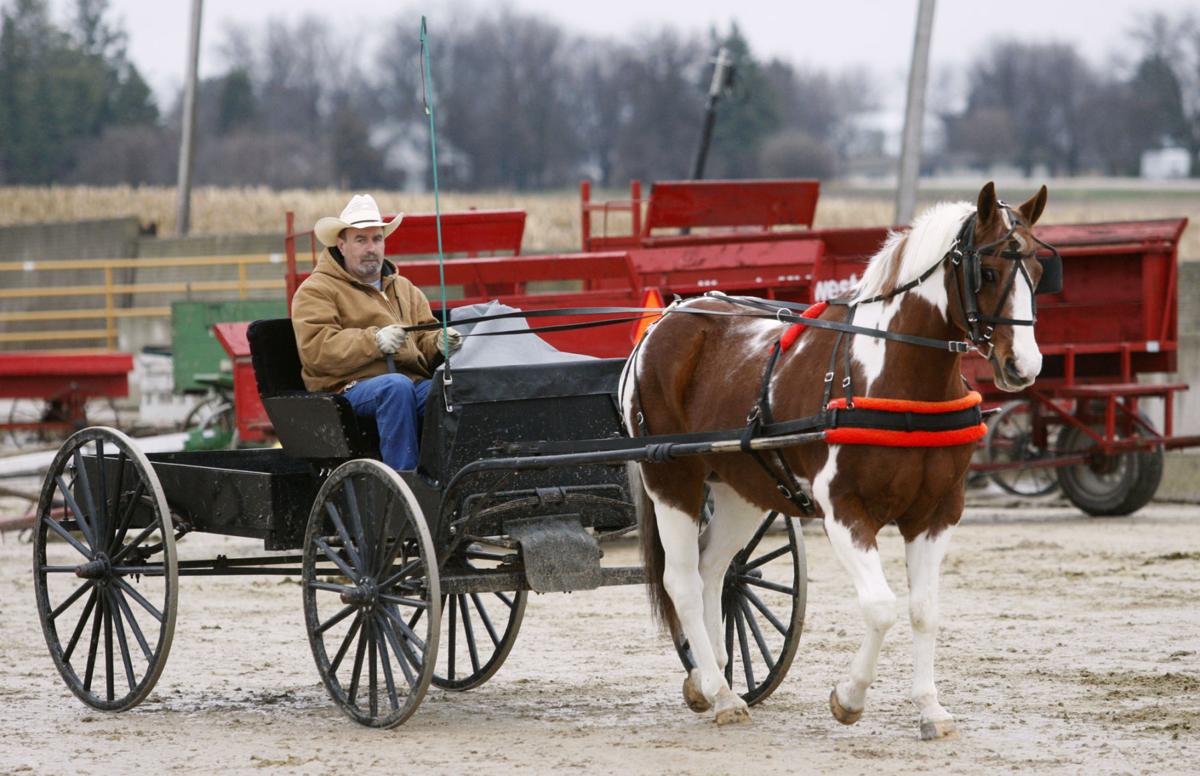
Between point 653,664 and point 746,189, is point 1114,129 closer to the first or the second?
point 746,189

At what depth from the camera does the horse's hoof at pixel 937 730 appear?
6148 mm

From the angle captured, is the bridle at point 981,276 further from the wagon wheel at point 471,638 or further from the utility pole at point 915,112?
the utility pole at point 915,112

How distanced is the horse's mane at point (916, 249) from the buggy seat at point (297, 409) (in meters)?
2.07

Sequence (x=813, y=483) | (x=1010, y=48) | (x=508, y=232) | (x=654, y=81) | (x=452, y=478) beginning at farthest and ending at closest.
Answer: (x=1010, y=48), (x=654, y=81), (x=508, y=232), (x=452, y=478), (x=813, y=483)

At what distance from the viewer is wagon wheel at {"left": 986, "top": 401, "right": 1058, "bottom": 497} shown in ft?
48.0

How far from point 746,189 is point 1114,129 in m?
74.5

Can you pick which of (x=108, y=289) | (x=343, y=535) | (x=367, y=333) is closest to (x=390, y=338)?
(x=367, y=333)

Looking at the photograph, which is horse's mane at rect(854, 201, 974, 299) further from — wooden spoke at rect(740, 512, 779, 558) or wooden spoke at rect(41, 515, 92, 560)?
wooden spoke at rect(41, 515, 92, 560)

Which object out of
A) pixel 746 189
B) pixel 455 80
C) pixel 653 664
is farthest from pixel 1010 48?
pixel 653 664

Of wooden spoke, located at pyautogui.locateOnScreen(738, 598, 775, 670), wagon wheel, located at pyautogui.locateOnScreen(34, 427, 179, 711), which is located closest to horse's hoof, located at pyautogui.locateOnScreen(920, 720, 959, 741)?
wooden spoke, located at pyautogui.locateOnScreen(738, 598, 775, 670)

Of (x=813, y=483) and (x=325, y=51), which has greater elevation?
(x=325, y=51)

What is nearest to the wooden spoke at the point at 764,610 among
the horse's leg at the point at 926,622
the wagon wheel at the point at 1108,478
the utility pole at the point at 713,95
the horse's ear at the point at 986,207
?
the horse's leg at the point at 926,622

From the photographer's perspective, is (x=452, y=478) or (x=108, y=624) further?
(x=108, y=624)

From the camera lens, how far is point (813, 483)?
6168 millimetres
